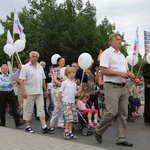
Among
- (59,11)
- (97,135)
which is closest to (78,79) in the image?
(97,135)

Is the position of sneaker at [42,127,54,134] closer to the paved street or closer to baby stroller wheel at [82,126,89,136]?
the paved street

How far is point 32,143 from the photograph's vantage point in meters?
5.86

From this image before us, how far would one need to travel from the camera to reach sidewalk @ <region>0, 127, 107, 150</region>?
5455mm

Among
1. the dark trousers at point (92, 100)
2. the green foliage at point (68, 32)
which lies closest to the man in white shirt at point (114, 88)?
the dark trousers at point (92, 100)

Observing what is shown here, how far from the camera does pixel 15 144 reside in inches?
230

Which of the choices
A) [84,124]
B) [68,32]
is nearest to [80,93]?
[84,124]

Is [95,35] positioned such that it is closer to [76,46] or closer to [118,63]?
[76,46]

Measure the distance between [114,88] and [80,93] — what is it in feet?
5.15

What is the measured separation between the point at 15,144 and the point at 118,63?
2414 mm

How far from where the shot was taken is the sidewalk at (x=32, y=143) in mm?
5455

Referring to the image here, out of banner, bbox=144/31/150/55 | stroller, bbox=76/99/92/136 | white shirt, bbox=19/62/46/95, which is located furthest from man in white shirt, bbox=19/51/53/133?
banner, bbox=144/31/150/55

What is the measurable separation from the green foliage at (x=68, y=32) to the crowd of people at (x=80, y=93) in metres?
18.7

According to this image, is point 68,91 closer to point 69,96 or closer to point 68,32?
point 69,96

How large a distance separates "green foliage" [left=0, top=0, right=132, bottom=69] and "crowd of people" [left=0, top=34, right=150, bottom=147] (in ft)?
61.3
